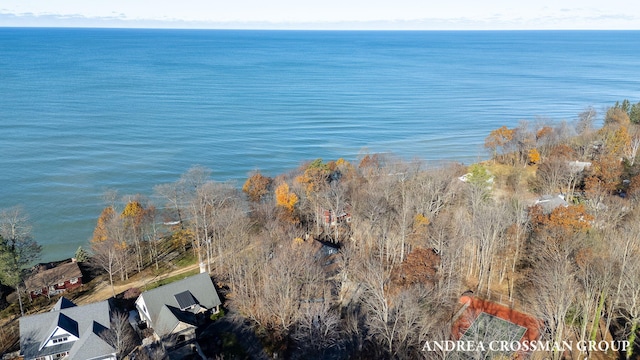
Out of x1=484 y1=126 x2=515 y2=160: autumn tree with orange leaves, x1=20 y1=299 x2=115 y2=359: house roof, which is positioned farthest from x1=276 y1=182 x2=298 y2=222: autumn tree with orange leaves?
x1=484 y1=126 x2=515 y2=160: autumn tree with orange leaves

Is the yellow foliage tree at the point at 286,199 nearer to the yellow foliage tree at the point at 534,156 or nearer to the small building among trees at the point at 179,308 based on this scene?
the small building among trees at the point at 179,308

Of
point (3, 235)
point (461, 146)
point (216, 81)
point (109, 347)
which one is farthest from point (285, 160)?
point (216, 81)

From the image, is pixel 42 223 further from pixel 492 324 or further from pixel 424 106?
pixel 424 106

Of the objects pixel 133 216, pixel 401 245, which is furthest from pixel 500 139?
pixel 133 216

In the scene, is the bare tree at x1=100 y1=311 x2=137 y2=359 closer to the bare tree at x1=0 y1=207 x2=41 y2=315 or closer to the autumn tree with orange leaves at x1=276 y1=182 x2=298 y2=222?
the bare tree at x1=0 y1=207 x2=41 y2=315

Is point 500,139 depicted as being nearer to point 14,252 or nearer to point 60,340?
point 60,340

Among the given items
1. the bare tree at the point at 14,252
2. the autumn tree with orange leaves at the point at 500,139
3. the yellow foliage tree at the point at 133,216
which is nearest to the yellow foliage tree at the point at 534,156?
the autumn tree with orange leaves at the point at 500,139

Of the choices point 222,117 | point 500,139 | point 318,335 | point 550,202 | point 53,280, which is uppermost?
point 500,139
